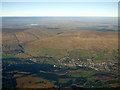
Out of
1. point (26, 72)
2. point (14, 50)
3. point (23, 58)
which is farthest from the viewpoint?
point (14, 50)

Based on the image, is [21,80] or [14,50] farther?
[14,50]

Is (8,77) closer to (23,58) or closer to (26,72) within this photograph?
(26,72)

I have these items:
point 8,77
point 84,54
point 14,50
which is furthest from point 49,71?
point 14,50

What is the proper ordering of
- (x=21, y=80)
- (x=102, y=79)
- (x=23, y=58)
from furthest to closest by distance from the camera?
(x=23, y=58)
(x=102, y=79)
(x=21, y=80)

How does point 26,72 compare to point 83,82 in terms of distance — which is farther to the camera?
point 26,72

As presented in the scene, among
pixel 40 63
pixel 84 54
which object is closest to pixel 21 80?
pixel 40 63

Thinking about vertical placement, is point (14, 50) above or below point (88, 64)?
above

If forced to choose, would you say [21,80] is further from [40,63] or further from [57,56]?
[57,56]

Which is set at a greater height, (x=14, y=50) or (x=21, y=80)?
(x=14, y=50)

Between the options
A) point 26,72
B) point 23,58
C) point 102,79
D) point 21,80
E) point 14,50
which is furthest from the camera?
point 14,50

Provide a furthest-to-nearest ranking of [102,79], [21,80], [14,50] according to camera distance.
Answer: [14,50] < [102,79] < [21,80]
